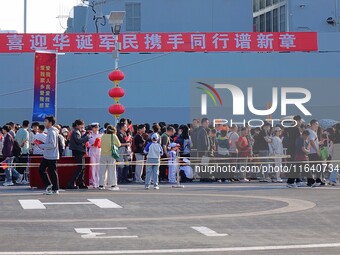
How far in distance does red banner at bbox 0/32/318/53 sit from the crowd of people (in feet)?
51.9

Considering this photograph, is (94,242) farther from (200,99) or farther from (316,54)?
(316,54)

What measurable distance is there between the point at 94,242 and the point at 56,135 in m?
9.73

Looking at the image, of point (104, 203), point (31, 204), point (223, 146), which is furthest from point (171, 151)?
point (31, 204)

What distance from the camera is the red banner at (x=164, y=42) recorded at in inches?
1775

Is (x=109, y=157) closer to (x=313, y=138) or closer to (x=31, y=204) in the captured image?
(x=31, y=204)

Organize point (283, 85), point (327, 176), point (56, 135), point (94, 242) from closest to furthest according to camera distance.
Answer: point (94, 242), point (56, 135), point (327, 176), point (283, 85)

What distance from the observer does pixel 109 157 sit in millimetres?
24281

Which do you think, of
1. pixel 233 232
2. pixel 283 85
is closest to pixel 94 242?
pixel 233 232

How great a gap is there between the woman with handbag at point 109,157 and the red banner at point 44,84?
6330 mm

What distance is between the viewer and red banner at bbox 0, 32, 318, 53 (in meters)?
45.1

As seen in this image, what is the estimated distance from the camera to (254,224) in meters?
14.9

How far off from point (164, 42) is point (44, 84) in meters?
16.0

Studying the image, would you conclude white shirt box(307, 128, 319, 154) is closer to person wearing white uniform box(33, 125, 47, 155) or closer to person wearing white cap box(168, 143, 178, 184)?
person wearing white cap box(168, 143, 178, 184)

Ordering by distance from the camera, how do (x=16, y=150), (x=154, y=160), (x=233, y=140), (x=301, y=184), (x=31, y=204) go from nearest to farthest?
(x=31, y=204), (x=154, y=160), (x=301, y=184), (x=16, y=150), (x=233, y=140)
